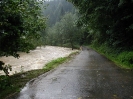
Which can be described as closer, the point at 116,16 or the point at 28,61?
the point at 116,16

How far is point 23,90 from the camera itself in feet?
26.6

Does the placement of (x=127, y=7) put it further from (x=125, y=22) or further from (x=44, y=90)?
(x=44, y=90)

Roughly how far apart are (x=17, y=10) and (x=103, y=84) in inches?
199

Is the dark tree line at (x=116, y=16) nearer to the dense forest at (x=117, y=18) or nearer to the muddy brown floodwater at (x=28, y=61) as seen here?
the dense forest at (x=117, y=18)

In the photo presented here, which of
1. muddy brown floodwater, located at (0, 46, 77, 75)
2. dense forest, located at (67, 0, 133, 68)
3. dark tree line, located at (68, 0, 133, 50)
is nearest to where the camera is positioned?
dense forest, located at (67, 0, 133, 68)

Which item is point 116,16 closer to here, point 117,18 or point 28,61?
point 117,18

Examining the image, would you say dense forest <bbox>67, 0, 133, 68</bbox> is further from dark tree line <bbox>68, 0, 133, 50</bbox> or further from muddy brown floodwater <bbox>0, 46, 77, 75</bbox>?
muddy brown floodwater <bbox>0, 46, 77, 75</bbox>

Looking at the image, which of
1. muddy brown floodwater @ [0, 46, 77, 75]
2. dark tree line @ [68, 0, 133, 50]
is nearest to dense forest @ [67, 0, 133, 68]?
dark tree line @ [68, 0, 133, 50]

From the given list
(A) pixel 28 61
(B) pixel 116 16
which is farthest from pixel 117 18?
(A) pixel 28 61

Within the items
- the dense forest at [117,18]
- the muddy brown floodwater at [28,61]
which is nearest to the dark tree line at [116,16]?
the dense forest at [117,18]

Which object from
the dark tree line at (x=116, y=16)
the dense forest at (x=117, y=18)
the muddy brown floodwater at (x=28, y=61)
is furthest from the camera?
the muddy brown floodwater at (x=28, y=61)

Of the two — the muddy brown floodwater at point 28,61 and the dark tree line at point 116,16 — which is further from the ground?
the dark tree line at point 116,16

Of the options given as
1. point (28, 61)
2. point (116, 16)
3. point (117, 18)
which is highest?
point (116, 16)

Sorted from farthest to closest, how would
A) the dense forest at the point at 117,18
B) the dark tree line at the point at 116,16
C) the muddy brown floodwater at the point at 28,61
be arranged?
the muddy brown floodwater at the point at 28,61 < the dark tree line at the point at 116,16 < the dense forest at the point at 117,18
